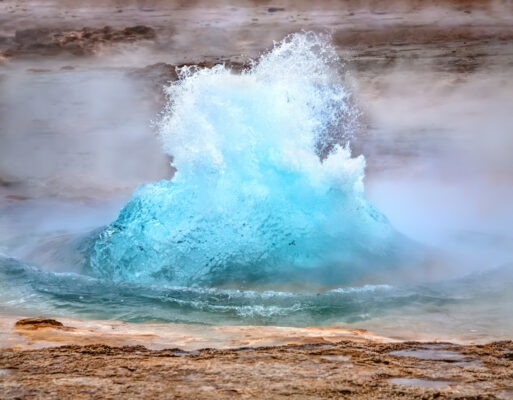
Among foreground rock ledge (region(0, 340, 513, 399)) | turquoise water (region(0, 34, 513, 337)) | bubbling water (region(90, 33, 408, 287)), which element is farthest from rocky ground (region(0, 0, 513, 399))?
bubbling water (region(90, 33, 408, 287))

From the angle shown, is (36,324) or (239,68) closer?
(36,324)

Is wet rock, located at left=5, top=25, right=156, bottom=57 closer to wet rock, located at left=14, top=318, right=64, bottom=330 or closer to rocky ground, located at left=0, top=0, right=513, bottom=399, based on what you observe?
rocky ground, located at left=0, top=0, right=513, bottom=399

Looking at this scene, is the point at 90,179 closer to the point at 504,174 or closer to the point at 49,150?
the point at 49,150

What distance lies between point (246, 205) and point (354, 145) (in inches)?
178

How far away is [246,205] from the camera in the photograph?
441 cm

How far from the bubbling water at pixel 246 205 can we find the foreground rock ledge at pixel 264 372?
6.09 ft

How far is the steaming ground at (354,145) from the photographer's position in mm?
3586

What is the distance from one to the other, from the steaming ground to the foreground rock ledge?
29.7 inches

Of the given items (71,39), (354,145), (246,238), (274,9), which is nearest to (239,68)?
(354,145)

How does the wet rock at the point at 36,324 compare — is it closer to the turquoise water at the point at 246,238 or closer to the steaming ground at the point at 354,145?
the steaming ground at the point at 354,145

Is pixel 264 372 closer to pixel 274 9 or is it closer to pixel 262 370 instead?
pixel 262 370

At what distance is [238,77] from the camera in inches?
185

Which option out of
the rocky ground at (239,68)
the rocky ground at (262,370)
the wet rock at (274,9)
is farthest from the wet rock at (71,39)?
the rocky ground at (262,370)

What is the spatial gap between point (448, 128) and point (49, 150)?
495 centimetres
